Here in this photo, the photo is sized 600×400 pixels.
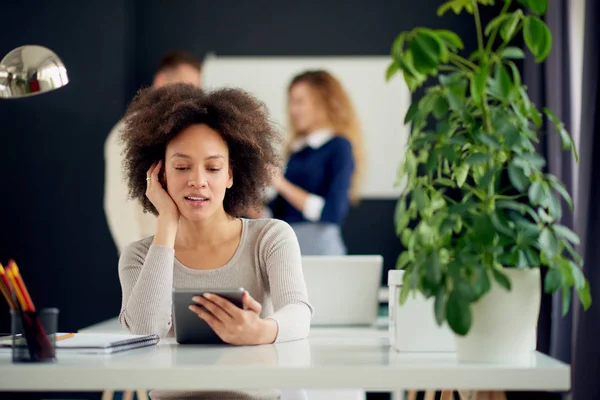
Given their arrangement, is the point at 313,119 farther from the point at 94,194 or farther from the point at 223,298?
the point at 223,298

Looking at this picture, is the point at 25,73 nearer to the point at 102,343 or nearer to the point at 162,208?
the point at 162,208

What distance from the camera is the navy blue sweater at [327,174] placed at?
13.8ft

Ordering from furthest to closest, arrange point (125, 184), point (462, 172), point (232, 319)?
point (125, 184)
point (232, 319)
point (462, 172)

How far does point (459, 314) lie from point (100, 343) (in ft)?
2.21

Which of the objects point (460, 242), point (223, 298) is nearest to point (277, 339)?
point (223, 298)

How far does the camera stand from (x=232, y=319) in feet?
5.74

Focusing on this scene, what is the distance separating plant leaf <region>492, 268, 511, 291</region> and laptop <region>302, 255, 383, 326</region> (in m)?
1.26

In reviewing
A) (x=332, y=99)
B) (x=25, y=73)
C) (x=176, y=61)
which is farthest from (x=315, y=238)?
(x=25, y=73)

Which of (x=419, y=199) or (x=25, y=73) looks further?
(x=25, y=73)

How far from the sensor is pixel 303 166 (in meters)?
4.36

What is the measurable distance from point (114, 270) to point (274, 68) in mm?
1657

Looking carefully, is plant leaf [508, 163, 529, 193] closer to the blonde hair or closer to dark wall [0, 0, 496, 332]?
the blonde hair

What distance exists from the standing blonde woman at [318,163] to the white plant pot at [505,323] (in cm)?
273

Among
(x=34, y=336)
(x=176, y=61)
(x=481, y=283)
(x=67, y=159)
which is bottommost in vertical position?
(x=34, y=336)
